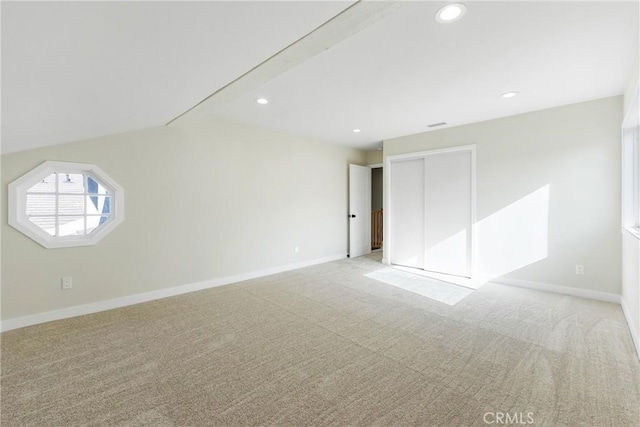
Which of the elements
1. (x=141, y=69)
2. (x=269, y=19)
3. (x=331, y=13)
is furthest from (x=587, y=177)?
(x=141, y=69)

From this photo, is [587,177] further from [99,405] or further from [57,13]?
[99,405]

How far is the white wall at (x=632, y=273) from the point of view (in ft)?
7.56

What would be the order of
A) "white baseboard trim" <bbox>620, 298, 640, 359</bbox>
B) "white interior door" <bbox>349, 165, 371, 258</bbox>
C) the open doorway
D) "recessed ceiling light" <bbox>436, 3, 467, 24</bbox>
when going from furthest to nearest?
1. the open doorway
2. "white interior door" <bbox>349, 165, 371, 258</bbox>
3. "white baseboard trim" <bbox>620, 298, 640, 359</bbox>
4. "recessed ceiling light" <bbox>436, 3, 467, 24</bbox>

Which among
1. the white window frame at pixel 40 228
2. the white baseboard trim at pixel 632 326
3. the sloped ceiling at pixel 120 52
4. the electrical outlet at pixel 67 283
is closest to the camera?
Result: the sloped ceiling at pixel 120 52

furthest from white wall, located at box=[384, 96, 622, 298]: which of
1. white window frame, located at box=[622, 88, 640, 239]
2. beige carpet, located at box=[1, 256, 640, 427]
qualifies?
beige carpet, located at box=[1, 256, 640, 427]

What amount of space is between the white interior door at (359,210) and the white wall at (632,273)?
13.0 feet

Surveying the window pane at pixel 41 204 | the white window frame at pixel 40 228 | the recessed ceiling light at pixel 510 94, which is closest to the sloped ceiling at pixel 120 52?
the white window frame at pixel 40 228

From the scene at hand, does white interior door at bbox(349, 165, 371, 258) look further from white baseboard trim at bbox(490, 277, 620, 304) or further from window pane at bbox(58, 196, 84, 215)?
window pane at bbox(58, 196, 84, 215)

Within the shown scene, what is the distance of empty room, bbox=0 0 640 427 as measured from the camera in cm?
159

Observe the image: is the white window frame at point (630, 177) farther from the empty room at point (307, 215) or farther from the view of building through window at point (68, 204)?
the view of building through window at point (68, 204)

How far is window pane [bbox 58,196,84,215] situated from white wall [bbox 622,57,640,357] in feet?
17.4

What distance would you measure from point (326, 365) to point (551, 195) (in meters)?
3.62

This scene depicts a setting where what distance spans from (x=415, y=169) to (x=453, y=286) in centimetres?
213

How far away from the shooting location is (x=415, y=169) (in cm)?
499
